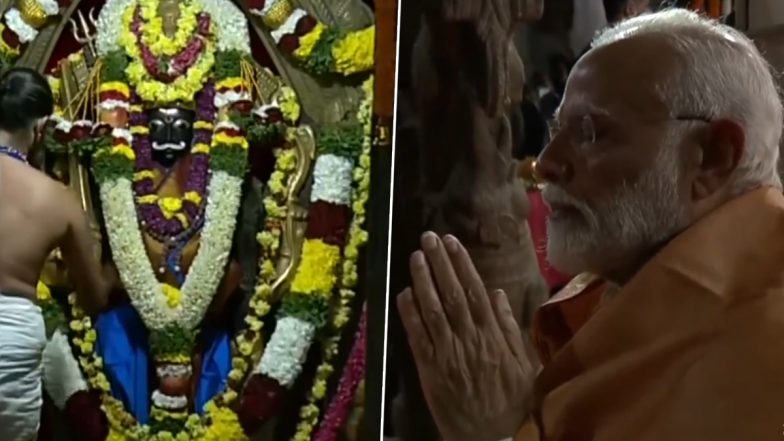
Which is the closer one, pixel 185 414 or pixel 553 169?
pixel 553 169

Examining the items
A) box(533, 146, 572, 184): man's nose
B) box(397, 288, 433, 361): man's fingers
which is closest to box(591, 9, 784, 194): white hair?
box(533, 146, 572, 184): man's nose

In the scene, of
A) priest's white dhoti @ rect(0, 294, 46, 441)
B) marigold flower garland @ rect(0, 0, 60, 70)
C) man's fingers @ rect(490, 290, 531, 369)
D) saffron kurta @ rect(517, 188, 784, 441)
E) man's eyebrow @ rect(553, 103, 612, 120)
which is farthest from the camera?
marigold flower garland @ rect(0, 0, 60, 70)

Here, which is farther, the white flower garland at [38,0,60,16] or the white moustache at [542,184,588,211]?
the white flower garland at [38,0,60,16]

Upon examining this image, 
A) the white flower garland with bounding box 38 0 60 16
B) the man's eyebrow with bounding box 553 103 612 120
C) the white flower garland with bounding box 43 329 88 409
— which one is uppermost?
the man's eyebrow with bounding box 553 103 612 120

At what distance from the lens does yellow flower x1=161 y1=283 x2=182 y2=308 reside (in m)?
2.81

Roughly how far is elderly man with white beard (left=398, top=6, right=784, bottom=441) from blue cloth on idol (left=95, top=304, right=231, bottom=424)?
185 cm

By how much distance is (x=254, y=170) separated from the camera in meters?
2.90

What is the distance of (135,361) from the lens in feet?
9.29

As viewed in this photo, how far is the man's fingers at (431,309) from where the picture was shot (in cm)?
115

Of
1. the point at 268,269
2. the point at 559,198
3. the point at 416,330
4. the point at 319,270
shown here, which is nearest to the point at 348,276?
the point at 319,270

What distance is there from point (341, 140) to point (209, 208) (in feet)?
1.27

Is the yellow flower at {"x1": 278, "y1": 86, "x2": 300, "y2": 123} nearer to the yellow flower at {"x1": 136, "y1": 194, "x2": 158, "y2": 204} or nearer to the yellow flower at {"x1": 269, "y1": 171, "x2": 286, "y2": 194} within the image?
the yellow flower at {"x1": 269, "y1": 171, "x2": 286, "y2": 194}

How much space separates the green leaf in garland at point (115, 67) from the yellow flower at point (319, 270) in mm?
676

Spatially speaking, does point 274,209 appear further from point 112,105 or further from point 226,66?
point 112,105
